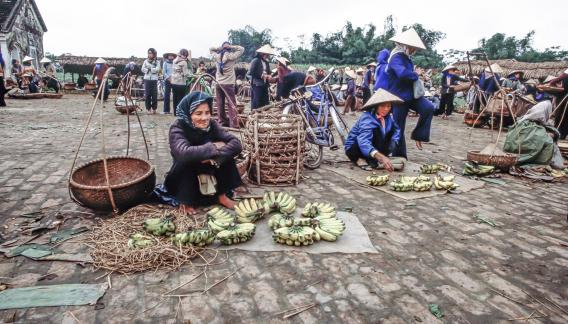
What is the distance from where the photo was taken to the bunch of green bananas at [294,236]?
2.92 meters

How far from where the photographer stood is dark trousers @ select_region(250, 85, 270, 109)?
796 cm

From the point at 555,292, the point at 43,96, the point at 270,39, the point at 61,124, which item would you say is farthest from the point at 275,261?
the point at 270,39

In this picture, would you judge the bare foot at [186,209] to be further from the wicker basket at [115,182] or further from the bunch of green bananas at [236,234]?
the bunch of green bananas at [236,234]

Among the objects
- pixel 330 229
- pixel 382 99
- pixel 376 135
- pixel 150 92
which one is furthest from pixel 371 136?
pixel 150 92

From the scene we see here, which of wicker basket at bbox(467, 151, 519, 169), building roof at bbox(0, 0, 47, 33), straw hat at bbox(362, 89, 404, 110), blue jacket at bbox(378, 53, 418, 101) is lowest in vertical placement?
wicker basket at bbox(467, 151, 519, 169)

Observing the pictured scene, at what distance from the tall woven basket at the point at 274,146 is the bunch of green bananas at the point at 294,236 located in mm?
1609

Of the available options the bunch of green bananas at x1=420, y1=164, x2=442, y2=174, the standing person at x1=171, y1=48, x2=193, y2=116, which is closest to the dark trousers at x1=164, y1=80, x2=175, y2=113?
the standing person at x1=171, y1=48, x2=193, y2=116

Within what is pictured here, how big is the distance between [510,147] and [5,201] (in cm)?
736

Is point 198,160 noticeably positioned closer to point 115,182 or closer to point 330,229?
point 115,182

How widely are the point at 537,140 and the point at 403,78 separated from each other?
247 centimetres

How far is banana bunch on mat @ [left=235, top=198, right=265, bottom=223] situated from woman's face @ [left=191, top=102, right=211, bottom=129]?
0.92 metres

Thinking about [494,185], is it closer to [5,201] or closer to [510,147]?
[510,147]

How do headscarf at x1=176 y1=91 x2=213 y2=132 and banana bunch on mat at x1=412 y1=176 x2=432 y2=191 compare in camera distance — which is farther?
banana bunch on mat at x1=412 y1=176 x2=432 y2=191

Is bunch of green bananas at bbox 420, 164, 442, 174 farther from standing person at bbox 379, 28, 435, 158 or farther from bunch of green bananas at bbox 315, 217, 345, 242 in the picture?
bunch of green bananas at bbox 315, 217, 345, 242
